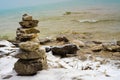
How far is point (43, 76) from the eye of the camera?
10.4 meters

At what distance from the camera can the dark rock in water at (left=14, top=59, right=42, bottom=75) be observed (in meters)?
10.6

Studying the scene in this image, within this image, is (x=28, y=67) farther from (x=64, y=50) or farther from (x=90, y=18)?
(x=90, y=18)

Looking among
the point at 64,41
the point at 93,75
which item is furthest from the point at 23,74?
the point at 64,41

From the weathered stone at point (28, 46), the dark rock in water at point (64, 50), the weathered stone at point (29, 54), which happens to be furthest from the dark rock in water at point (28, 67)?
the dark rock in water at point (64, 50)

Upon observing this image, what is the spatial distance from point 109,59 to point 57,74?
327 centimetres

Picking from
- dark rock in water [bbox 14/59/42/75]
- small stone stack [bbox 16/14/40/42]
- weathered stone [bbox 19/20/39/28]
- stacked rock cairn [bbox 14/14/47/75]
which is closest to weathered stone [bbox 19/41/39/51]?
stacked rock cairn [bbox 14/14/47/75]

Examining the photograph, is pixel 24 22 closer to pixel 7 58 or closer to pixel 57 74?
pixel 7 58

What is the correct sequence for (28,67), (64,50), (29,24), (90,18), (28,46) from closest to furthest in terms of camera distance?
(28,67) → (28,46) → (29,24) → (64,50) → (90,18)

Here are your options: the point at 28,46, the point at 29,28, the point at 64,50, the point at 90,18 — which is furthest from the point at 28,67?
the point at 90,18

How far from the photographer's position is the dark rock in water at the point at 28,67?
10594 mm

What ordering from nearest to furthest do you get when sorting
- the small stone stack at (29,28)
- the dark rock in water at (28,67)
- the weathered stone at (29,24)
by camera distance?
the dark rock in water at (28,67) < the small stone stack at (29,28) < the weathered stone at (29,24)

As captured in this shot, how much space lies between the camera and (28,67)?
34.7 ft

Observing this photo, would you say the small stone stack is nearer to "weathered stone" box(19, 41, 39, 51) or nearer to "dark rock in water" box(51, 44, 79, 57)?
"weathered stone" box(19, 41, 39, 51)

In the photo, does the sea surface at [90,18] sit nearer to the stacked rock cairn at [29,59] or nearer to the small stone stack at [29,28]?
the small stone stack at [29,28]
